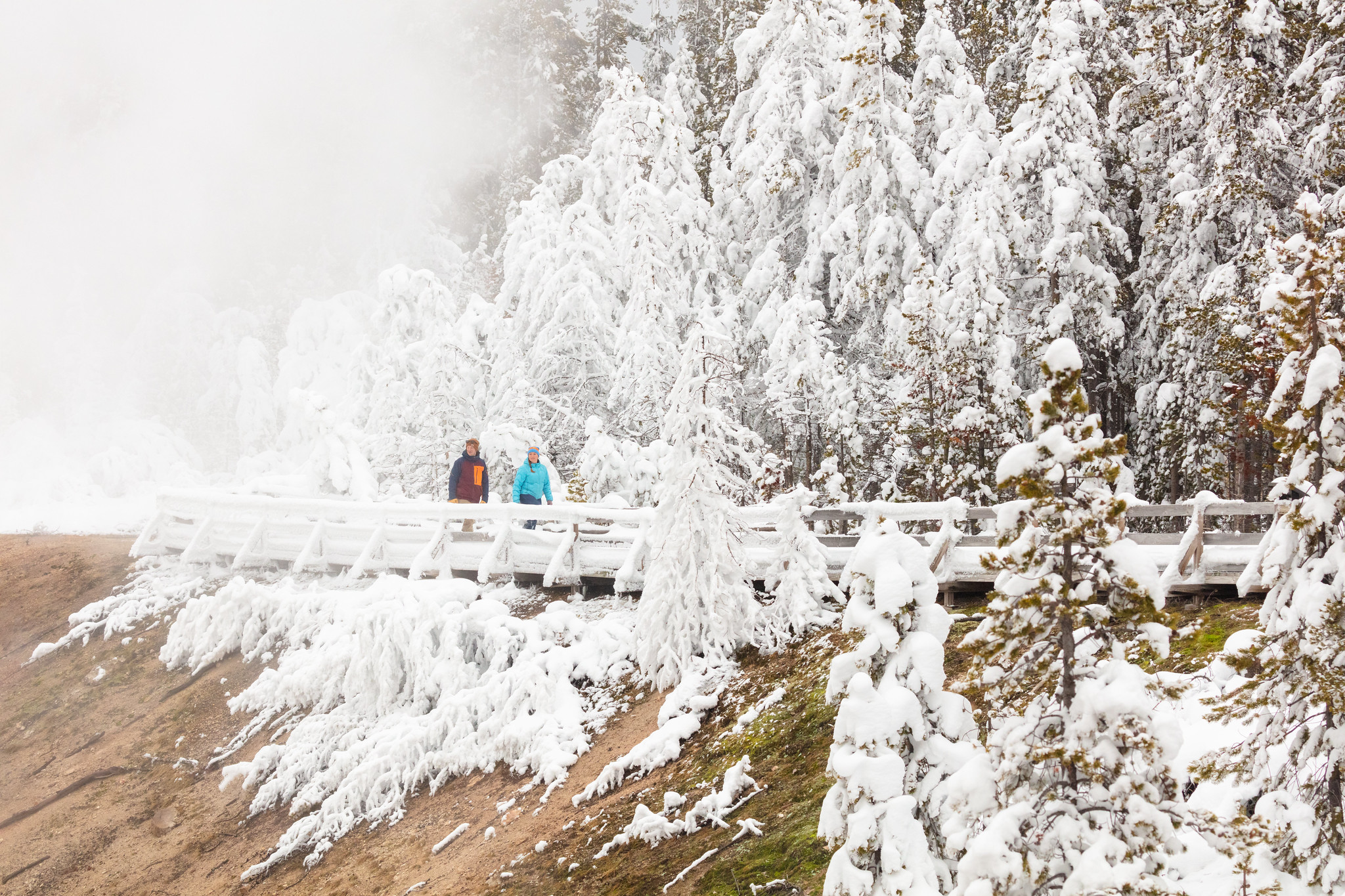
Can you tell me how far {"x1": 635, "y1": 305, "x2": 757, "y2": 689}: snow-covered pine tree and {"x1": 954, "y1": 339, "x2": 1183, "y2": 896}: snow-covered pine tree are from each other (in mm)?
6376

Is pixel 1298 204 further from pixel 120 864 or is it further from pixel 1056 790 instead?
pixel 120 864

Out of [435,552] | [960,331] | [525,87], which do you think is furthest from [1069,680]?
[525,87]

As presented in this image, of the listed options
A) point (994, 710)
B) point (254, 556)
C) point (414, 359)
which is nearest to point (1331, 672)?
point (994, 710)

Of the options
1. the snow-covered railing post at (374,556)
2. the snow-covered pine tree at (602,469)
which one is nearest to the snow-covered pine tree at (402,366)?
the snow-covered pine tree at (602,469)

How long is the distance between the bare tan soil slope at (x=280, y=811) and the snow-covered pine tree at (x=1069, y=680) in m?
2.67

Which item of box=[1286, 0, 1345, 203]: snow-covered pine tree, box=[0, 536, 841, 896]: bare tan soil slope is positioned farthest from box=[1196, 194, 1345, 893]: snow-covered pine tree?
box=[1286, 0, 1345, 203]: snow-covered pine tree

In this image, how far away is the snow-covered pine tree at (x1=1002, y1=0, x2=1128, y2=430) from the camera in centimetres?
1648

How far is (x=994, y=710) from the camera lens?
14.1 feet

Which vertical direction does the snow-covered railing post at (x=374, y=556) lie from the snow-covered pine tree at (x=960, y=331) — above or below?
below

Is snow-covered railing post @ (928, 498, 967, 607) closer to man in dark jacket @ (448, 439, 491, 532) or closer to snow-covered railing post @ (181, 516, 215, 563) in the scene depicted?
man in dark jacket @ (448, 439, 491, 532)

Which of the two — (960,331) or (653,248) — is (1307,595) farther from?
(653,248)

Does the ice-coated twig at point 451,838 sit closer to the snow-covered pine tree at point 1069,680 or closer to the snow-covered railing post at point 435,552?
the snow-covered railing post at point 435,552

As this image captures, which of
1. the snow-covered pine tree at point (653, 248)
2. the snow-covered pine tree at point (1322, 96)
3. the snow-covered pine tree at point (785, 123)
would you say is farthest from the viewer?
the snow-covered pine tree at point (653, 248)

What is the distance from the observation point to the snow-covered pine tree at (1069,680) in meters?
3.67
